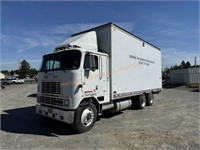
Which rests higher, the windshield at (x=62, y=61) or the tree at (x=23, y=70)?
the tree at (x=23, y=70)

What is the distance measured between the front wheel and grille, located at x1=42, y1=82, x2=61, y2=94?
1.03 meters

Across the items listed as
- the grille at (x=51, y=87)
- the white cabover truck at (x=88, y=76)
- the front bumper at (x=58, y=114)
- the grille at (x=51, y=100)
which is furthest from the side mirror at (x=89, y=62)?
the front bumper at (x=58, y=114)

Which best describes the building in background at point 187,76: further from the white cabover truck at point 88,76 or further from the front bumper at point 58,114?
the front bumper at point 58,114

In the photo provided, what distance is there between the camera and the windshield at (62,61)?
22.1 ft

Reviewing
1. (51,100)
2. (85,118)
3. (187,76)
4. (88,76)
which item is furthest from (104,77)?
(187,76)

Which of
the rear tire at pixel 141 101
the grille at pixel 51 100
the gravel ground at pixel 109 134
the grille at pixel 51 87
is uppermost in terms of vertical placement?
the grille at pixel 51 87

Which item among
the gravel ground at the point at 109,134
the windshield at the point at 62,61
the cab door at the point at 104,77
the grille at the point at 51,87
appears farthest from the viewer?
the cab door at the point at 104,77

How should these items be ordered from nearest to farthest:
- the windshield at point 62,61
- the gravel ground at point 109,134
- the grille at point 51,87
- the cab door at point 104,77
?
the gravel ground at point 109,134, the windshield at point 62,61, the grille at point 51,87, the cab door at point 104,77

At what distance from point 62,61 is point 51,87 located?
3.43ft

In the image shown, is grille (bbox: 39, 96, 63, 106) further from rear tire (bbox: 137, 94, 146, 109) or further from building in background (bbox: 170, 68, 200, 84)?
building in background (bbox: 170, 68, 200, 84)

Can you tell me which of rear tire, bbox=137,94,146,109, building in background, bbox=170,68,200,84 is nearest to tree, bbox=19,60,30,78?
building in background, bbox=170,68,200,84

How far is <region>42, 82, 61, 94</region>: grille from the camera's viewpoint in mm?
6852

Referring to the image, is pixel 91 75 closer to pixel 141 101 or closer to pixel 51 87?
pixel 51 87

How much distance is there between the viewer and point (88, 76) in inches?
276
